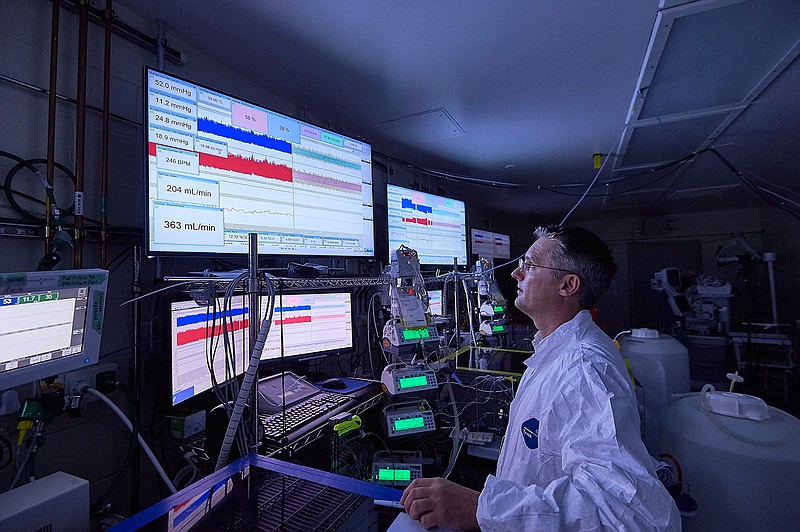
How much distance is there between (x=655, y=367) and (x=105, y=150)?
3340mm

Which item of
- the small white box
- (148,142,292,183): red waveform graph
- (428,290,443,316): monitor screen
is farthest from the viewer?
(428,290,443,316): monitor screen

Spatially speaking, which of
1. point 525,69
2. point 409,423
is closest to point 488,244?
point 525,69

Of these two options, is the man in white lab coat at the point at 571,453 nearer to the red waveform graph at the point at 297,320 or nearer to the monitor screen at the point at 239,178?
the red waveform graph at the point at 297,320

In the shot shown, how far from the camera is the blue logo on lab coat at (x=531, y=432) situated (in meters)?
0.98


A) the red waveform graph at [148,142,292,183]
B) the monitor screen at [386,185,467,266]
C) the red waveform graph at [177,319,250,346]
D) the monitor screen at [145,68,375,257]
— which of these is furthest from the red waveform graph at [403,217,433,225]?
the red waveform graph at [177,319,250,346]

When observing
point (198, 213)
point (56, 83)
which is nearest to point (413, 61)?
point (198, 213)

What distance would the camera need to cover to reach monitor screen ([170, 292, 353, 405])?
1.26m

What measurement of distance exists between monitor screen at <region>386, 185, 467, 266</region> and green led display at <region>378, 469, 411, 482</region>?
176 centimetres

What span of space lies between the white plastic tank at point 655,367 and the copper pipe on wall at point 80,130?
2.99 metres

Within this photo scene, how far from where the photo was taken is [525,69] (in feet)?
6.74

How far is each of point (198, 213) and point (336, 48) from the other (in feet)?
3.54

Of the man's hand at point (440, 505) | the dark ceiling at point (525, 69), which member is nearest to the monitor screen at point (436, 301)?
the dark ceiling at point (525, 69)

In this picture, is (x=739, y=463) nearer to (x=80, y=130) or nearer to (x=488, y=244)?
(x=80, y=130)

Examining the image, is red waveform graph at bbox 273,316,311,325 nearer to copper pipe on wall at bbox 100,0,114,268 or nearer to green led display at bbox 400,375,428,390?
green led display at bbox 400,375,428,390
